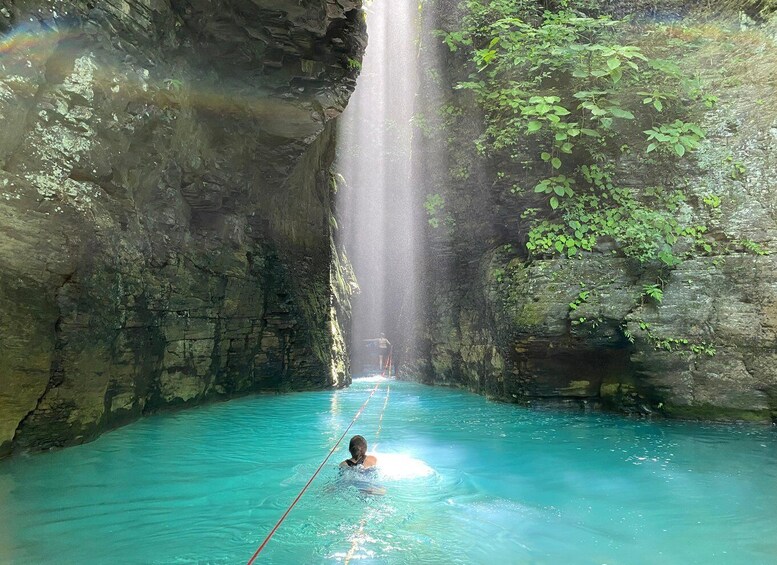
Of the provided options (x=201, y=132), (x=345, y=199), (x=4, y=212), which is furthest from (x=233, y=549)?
(x=345, y=199)

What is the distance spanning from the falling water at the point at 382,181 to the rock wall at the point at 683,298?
613 centimetres

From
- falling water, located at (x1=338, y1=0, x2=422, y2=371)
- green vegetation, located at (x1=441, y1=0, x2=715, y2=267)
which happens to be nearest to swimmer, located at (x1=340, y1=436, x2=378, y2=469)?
green vegetation, located at (x1=441, y1=0, x2=715, y2=267)

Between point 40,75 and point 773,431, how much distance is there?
1009 centimetres

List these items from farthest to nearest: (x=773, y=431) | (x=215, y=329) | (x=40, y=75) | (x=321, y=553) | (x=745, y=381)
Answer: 1. (x=215, y=329)
2. (x=745, y=381)
3. (x=773, y=431)
4. (x=40, y=75)
5. (x=321, y=553)

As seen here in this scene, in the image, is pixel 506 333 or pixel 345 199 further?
pixel 345 199

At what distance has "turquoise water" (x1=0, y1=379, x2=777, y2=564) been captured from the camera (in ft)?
11.3

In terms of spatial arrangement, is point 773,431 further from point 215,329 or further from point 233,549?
point 215,329

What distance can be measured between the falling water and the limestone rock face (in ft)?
13.4

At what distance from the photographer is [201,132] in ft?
31.8

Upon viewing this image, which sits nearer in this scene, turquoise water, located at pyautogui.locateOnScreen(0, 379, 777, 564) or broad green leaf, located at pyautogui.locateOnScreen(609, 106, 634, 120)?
turquoise water, located at pyautogui.locateOnScreen(0, 379, 777, 564)

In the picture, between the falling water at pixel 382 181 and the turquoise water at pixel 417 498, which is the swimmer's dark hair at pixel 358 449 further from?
the falling water at pixel 382 181

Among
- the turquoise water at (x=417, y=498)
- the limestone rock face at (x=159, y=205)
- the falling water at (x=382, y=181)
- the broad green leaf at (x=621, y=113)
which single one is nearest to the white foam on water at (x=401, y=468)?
the turquoise water at (x=417, y=498)

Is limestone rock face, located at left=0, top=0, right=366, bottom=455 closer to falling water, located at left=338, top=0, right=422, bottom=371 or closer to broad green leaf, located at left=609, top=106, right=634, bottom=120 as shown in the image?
falling water, located at left=338, top=0, right=422, bottom=371

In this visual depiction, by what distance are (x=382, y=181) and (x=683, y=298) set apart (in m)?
17.6
